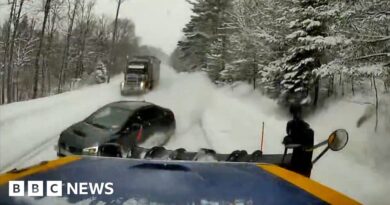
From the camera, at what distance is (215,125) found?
74.1 inches

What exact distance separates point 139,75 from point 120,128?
23 centimetres

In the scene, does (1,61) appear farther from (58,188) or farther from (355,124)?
(355,124)

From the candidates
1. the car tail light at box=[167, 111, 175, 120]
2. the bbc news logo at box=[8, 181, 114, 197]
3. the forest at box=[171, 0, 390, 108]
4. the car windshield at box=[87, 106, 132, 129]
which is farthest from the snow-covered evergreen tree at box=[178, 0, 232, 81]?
the bbc news logo at box=[8, 181, 114, 197]

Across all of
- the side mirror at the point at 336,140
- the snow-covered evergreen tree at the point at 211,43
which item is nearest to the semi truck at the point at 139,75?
the snow-covered evergreen tree at the point at 211,43

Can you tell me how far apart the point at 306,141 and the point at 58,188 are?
872 mm

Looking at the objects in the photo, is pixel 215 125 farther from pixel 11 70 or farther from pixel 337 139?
pixel 11 70

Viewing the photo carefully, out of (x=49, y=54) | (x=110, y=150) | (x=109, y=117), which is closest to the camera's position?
(x=110, y=150)

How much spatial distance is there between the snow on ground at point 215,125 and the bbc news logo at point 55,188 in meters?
0.55

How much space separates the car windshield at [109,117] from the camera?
71.2 inches

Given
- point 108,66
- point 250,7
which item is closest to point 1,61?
point 108,66

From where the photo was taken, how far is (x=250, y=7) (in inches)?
70.9

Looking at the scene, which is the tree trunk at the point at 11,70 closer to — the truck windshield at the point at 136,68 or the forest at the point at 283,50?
the truck windshield at the point at 136,68

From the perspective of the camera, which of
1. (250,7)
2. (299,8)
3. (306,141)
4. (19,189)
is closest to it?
(19,189)

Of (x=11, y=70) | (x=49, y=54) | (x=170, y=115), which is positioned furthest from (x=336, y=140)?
(x=11, y=70)
